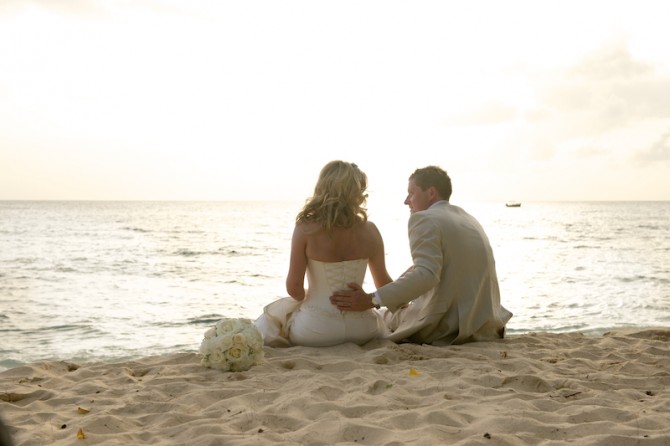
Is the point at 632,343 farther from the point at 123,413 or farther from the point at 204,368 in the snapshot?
the point at 123,413

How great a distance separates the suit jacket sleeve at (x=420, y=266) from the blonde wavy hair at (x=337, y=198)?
54 cm

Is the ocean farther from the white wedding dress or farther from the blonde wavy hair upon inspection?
the blonde wavy hair

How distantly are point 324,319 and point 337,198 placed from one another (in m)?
1.17

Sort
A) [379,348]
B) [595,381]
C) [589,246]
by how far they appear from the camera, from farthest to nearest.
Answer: [589,246] → [379,348] → [595,381]

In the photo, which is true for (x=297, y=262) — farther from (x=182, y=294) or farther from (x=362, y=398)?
(x=182, y=294)

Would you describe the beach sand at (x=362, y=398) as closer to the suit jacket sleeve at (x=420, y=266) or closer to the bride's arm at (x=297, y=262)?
the suit jacket sleeve at (x=420, y=266)

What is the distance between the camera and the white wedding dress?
247 inches

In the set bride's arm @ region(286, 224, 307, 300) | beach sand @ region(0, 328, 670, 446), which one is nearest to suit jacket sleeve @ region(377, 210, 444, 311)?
beach sand @ region(0, 328, 670, 446)

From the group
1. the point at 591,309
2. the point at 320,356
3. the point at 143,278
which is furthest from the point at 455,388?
the point at 143,278

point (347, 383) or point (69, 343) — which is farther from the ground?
point (347, 383)

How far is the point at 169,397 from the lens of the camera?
462cm

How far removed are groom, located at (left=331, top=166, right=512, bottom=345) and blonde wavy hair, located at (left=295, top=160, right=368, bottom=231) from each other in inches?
23.5

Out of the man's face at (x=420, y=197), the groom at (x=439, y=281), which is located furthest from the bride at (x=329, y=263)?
the man's face at (x=420, y=197)

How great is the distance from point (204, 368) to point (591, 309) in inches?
304
